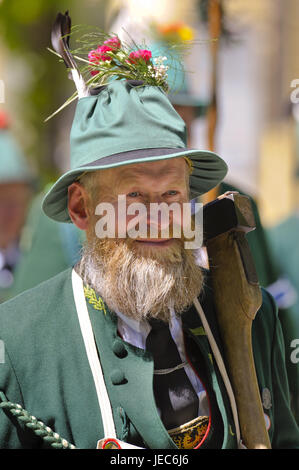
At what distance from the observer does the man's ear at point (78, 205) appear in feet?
7.22

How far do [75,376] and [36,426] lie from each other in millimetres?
175

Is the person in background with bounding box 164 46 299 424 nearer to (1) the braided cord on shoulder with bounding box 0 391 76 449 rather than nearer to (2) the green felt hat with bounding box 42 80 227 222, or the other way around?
(2) the green felt hat with bounding box 42 80 227 222

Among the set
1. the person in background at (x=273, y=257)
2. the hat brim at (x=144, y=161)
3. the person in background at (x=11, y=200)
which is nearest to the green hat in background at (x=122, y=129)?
the hat brim at (x=144, y=161)

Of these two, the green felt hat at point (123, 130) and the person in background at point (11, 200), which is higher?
the green felt hat at point (123, 130)

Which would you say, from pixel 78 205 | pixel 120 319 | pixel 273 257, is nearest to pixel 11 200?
pixel 273 257

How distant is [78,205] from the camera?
2.23 m

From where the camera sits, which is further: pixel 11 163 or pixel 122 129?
pixel 11 163

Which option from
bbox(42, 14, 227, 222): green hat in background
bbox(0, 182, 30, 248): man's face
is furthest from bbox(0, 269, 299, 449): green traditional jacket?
bbox(0, 182, 30, 248): man's face

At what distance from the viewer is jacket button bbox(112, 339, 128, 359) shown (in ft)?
6.86

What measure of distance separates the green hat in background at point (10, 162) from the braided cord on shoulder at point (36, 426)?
329cm

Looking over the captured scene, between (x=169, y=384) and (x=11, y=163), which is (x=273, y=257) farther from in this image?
(x=11, y=163)

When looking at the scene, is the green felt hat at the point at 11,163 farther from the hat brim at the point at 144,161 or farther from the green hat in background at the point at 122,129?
the green hat in background at the point at 122,129

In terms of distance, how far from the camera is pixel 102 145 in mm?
2066
